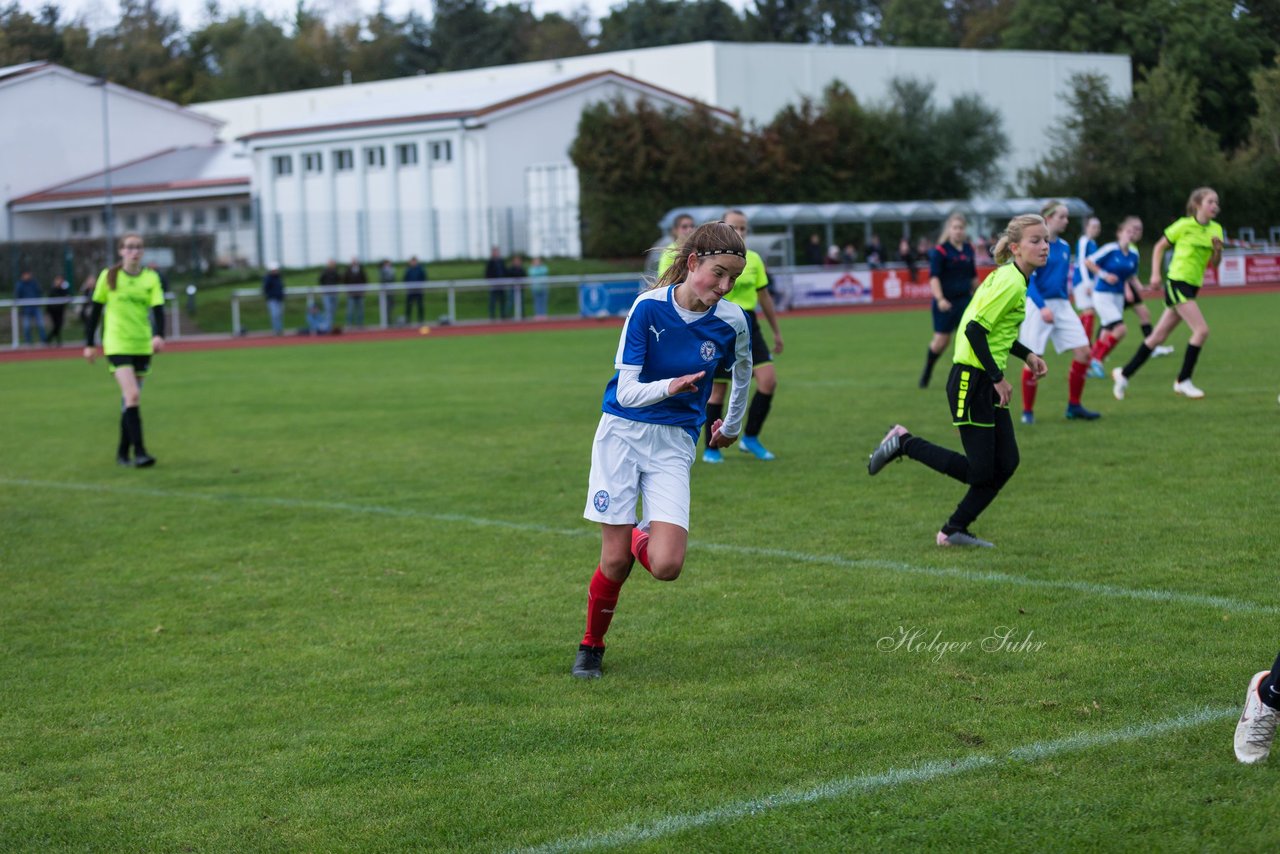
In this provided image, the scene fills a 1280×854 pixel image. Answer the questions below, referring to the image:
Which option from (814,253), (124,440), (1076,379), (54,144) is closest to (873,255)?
(814,253)

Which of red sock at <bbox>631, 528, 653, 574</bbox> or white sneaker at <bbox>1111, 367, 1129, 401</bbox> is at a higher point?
white sneaker at <bbox>1111, 367, 1129, 401</bbox>

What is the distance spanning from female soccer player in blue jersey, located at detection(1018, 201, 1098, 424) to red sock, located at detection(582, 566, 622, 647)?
300 inches

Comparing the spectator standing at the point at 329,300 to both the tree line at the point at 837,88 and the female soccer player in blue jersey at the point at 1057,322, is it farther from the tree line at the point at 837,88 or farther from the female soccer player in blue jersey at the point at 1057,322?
the female soccer player in blue jersey at the point at 1057,322

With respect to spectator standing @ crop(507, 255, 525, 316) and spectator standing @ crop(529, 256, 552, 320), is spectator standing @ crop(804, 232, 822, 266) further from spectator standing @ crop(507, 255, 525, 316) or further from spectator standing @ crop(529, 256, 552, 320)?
spectator standing @ crop(507, 255, 525, 316)

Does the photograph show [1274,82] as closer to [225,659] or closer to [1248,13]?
[1248,13]

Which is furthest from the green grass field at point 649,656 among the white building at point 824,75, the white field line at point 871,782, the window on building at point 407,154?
the white building at point 824,75

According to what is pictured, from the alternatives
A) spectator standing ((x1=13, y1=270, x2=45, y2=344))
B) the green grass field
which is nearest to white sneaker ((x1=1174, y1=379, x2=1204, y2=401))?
the green grass field

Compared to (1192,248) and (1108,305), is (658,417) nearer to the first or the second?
(1192,248)

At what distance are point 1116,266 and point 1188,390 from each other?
2334mm

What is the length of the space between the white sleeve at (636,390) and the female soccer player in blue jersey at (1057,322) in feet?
25.3

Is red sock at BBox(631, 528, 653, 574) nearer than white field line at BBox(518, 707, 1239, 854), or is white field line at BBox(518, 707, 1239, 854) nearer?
white field line at BBox(518, 707, 1239, 854)

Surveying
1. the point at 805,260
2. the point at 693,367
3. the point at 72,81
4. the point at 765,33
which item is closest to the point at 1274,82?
the point at 693,367

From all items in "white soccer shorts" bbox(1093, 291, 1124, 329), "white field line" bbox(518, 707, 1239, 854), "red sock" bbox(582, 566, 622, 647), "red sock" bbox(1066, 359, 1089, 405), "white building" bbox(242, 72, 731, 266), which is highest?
"white building" bbox(242, 72, 731, 266)

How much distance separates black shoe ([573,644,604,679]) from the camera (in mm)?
5707
